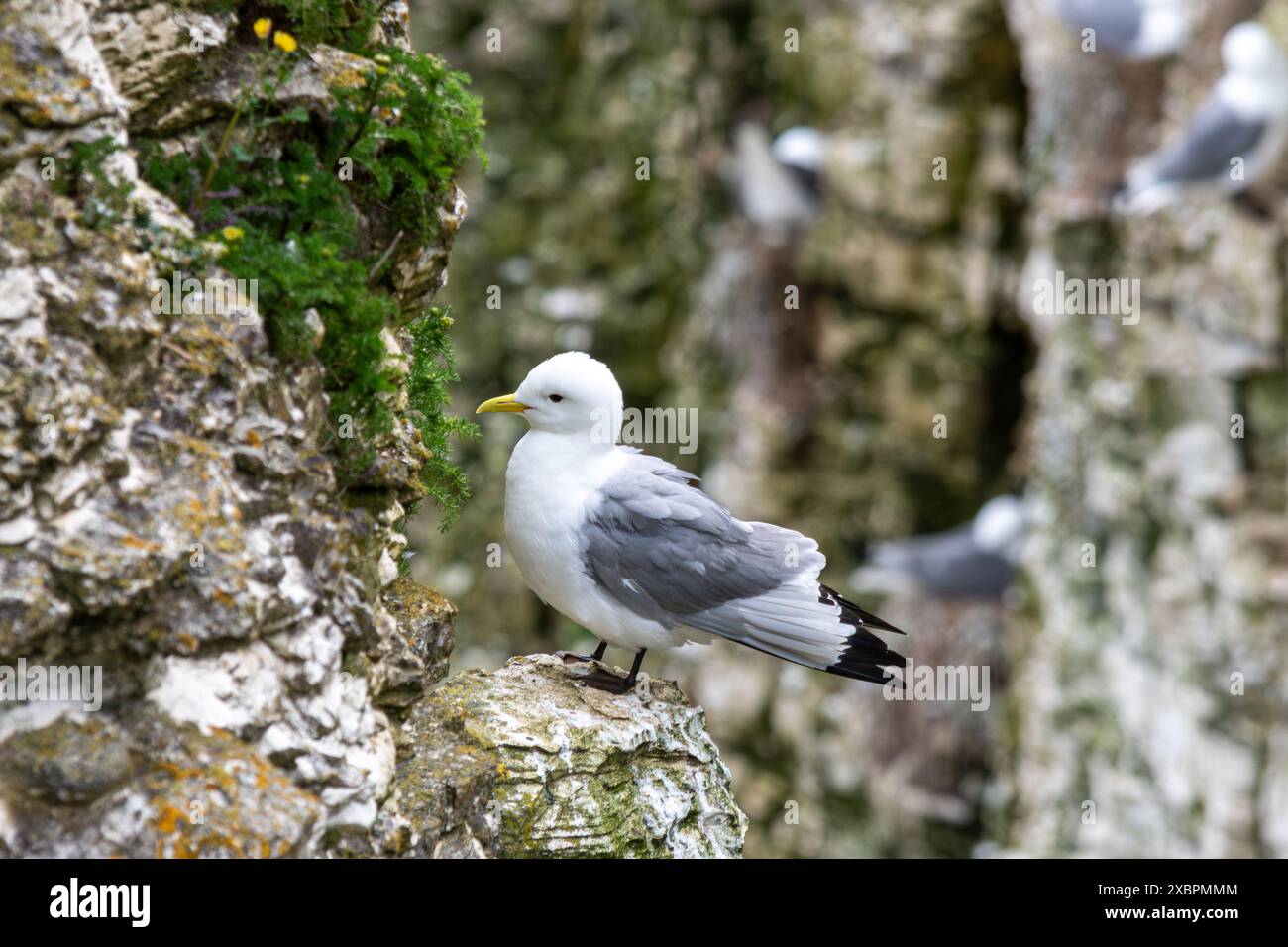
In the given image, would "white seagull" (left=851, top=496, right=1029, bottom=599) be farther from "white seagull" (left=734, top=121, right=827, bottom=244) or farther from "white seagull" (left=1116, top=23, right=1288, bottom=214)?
"white seagull" (left=734, top=121, right=827, bottom=244)

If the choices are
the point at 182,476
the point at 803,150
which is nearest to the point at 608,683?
the point at 182,476

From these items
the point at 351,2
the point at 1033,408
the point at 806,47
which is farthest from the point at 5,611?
A: the point at 806,47

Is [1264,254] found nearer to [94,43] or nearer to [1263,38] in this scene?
[1263,38]

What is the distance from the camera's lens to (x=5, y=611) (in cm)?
331

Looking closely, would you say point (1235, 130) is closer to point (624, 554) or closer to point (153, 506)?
point (624, 554)

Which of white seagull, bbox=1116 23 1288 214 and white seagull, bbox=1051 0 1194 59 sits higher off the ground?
white seagull, bbox=1051 0 1194 59

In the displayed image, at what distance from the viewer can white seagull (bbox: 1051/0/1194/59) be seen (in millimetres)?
11641

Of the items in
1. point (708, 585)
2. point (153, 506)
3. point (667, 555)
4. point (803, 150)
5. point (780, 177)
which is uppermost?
point (803, 150)

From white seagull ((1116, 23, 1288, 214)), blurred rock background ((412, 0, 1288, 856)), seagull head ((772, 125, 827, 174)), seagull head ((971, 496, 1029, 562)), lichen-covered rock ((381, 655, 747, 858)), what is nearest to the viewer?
lichen-covered rock ((381, 655, 747, 858))

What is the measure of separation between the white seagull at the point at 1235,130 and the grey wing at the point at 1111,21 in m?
0.82

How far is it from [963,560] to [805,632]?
8.45 m

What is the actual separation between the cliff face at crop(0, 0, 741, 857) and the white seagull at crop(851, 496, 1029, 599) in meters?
9.49

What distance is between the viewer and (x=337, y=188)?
14.2 ft

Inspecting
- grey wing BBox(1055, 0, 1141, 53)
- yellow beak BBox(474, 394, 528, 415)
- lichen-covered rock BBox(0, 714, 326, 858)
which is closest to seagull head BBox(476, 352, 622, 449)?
yellow beak BBox(474, 394, 528, 415)
